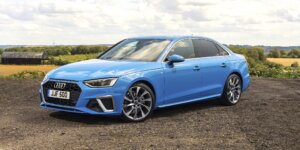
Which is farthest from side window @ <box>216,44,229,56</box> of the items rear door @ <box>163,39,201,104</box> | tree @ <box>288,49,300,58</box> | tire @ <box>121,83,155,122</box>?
tree @ <box>288,49,300,58</box>

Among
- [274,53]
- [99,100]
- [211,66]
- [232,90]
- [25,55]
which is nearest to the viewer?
[99,100]

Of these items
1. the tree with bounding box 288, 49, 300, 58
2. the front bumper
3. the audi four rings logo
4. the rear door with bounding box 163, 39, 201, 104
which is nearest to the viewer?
the front bumper

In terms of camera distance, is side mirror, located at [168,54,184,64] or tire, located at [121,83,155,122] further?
side mirror, located at [168,54,184,64]

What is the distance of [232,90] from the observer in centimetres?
1028

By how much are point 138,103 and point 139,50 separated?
128 centimetres

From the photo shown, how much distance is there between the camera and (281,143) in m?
6.35

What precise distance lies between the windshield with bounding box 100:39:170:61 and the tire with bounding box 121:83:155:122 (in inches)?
28.6

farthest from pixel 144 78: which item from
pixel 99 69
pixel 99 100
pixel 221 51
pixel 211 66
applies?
pixel 221 51

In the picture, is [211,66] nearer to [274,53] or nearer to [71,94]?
[71,94]

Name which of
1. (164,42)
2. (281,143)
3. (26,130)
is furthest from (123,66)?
(281,143)

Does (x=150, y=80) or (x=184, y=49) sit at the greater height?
(x=184, y=49)

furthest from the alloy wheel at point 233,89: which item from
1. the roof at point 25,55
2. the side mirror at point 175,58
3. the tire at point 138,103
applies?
the roof at point 25,55

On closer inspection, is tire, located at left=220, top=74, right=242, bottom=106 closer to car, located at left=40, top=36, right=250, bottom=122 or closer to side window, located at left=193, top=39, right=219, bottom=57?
car, located at left=40, top=36, right=250, bottom=122

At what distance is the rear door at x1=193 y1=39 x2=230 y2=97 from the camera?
9344 millimetres
